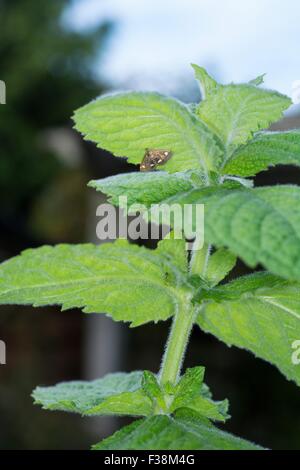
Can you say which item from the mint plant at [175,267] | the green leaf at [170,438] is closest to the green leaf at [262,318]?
the mint plant at [175,267]

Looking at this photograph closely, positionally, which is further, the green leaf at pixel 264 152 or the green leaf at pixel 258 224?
the green leaf at pixel 264 152

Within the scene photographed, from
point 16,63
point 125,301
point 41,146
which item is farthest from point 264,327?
point 16,63

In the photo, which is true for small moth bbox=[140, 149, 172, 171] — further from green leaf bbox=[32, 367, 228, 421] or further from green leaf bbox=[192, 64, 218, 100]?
green leaf bbox=[32, 367, 228, 421]

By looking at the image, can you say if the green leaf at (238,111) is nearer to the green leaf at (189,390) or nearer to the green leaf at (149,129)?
the green leaf at (149,129)

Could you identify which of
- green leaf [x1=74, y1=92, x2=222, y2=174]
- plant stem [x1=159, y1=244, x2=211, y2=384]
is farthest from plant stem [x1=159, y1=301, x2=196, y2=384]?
green leaf [x1=74, y1=92, x2=222, y2=174]

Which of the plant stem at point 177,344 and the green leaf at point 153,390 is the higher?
the plant stem at point 177,344

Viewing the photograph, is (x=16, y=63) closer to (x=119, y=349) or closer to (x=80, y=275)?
(x=119, y=349)

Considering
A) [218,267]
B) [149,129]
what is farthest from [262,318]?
[149,129]

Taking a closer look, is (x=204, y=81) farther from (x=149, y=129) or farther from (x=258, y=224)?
(x=258, y=224)
